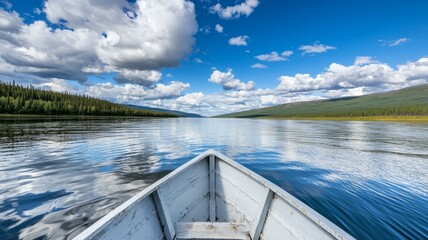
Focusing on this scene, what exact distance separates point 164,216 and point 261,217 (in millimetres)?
2336

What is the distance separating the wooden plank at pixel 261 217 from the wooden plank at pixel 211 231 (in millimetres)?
192

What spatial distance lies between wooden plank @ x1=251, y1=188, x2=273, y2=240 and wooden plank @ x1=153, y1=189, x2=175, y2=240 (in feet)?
6.42

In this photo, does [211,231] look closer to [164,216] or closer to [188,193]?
[164,216]

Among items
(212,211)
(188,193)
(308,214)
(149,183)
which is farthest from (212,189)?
(149,183)

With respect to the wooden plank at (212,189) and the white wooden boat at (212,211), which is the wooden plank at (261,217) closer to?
the white wooden boat at (212,211)

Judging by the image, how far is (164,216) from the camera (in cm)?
489

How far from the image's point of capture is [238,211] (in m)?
6.29

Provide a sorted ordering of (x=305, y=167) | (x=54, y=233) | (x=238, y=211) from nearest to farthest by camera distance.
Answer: (x=54, y=233) < (x=238, y=211) < (x=305, y=167)

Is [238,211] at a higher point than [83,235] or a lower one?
lower

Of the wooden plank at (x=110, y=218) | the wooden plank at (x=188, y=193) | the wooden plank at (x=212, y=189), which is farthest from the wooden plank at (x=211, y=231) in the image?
the wooden plank at (x=212, y=189)

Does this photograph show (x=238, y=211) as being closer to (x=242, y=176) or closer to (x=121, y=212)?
(x=242, y=176)

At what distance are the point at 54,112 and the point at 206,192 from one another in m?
151

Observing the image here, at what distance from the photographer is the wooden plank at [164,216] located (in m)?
4.89

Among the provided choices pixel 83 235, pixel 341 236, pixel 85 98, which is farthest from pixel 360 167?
pixel 85 98
